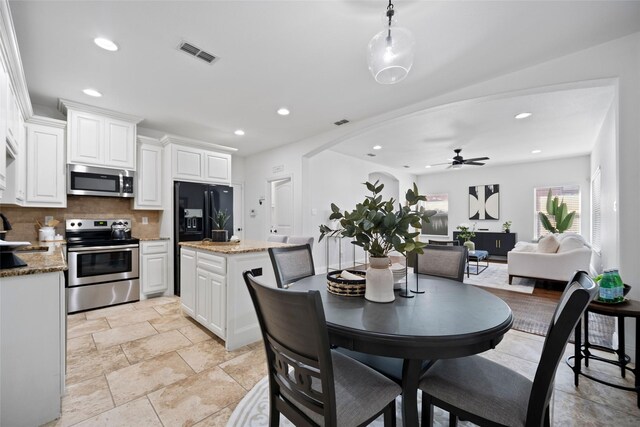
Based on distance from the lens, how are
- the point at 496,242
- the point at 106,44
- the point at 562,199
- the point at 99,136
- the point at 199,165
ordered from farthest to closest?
the point at 496,242 → the point at 562,199 → the point at 199,165 → the point at 99,136 → the point at 106,44

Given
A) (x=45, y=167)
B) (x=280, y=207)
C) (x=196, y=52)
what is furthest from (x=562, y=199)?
(x=45, y=167)

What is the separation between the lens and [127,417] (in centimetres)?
164

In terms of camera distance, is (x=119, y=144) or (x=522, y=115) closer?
(x=119, y=144)

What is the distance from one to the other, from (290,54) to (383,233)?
6.73 feet

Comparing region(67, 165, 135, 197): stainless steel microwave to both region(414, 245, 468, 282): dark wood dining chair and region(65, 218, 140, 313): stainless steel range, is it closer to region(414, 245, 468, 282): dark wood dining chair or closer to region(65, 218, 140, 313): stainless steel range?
region(65, 218, 140, 313): stainless steel range

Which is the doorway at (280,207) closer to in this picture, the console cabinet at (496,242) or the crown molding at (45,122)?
the crown molding at (45,122)

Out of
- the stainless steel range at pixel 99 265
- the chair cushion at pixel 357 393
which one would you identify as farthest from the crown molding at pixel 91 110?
the chair cushion at pixel 357 393

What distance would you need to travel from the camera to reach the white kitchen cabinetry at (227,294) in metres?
2.47

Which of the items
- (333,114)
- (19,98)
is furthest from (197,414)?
(333,114)

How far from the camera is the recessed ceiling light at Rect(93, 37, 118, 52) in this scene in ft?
7.53

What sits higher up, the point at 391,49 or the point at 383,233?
the point at 391,49

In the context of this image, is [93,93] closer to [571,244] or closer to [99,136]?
[99,136]

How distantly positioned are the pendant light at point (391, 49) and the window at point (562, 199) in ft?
25.3

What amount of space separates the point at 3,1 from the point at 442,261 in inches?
133
